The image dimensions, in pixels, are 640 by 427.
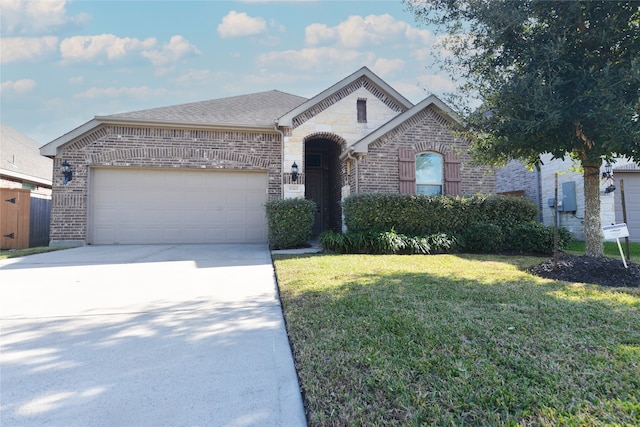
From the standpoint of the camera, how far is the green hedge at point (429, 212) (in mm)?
7910

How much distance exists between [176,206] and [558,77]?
982 centimetres

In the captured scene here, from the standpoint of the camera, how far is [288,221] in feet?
27.6

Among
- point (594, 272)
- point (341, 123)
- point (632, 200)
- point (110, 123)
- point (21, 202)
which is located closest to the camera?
point (594, 272)

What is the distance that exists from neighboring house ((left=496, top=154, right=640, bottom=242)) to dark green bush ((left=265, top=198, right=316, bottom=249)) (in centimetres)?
718

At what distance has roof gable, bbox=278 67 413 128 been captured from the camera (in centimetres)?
1000

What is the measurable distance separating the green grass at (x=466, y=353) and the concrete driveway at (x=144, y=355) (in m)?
0.28

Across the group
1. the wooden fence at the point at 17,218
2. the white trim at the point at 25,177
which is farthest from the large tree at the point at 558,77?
the white trim at the point at 25,177

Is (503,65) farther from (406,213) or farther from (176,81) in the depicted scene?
(176,81)

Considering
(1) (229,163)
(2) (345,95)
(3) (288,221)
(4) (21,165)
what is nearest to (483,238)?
(3) (288,221)

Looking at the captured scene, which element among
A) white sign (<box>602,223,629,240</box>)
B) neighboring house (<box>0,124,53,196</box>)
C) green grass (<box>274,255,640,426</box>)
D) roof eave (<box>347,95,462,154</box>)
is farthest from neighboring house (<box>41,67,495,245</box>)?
green grass (<box>274,255,640,426</box>)

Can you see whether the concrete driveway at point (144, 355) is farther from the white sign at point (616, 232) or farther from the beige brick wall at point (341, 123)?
the beige brick wall at point (341, 123)

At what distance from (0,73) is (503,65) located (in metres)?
20.7

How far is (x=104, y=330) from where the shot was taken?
2697 millimetres

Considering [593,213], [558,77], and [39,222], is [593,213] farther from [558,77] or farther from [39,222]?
[39,222]
